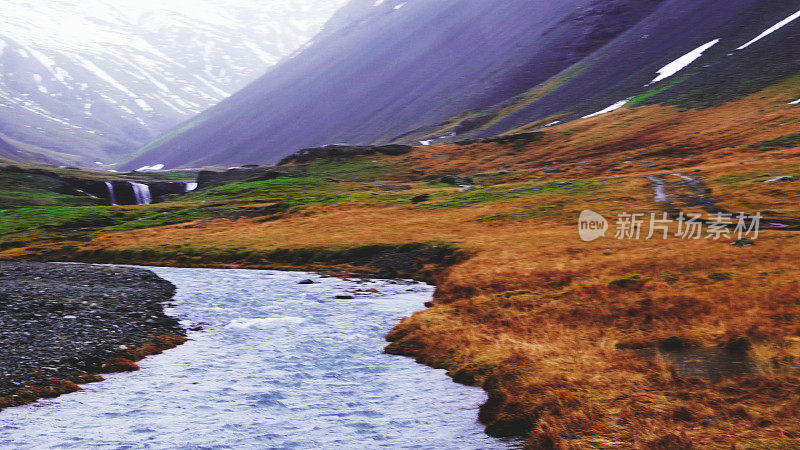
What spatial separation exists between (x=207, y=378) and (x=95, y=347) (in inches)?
250

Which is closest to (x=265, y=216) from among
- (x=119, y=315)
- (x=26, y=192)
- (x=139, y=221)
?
(x=139, y=221)

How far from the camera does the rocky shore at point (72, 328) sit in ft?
69.6

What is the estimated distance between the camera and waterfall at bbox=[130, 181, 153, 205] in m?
141

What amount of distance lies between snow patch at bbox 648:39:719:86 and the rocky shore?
156270 millimetres

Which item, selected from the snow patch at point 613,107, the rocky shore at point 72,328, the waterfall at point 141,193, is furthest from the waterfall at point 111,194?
the snow patch at point 613,107

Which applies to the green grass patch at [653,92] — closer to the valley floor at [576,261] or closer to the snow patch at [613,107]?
the snow patch at [613,107]

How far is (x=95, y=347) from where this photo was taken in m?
24.9

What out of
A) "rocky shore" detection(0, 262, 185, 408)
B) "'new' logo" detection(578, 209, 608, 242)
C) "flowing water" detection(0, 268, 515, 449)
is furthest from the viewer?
"'new' logo" detection(578, 209, 608, 242)

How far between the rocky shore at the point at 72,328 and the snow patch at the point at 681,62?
15627 centimetres

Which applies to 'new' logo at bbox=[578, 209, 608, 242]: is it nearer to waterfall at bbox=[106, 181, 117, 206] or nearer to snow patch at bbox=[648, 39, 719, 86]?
waterfall at bbox=[106, 181, 117, 206]

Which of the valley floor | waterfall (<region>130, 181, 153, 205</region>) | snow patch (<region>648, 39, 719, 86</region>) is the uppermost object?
snow patch (<region>648, 39, 719, 86</region>)

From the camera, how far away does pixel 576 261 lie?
37781 mm

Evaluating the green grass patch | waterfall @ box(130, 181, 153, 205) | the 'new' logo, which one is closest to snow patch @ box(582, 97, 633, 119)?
the green grass patch

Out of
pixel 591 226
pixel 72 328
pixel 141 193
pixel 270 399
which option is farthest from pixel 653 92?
pixel 270 399
